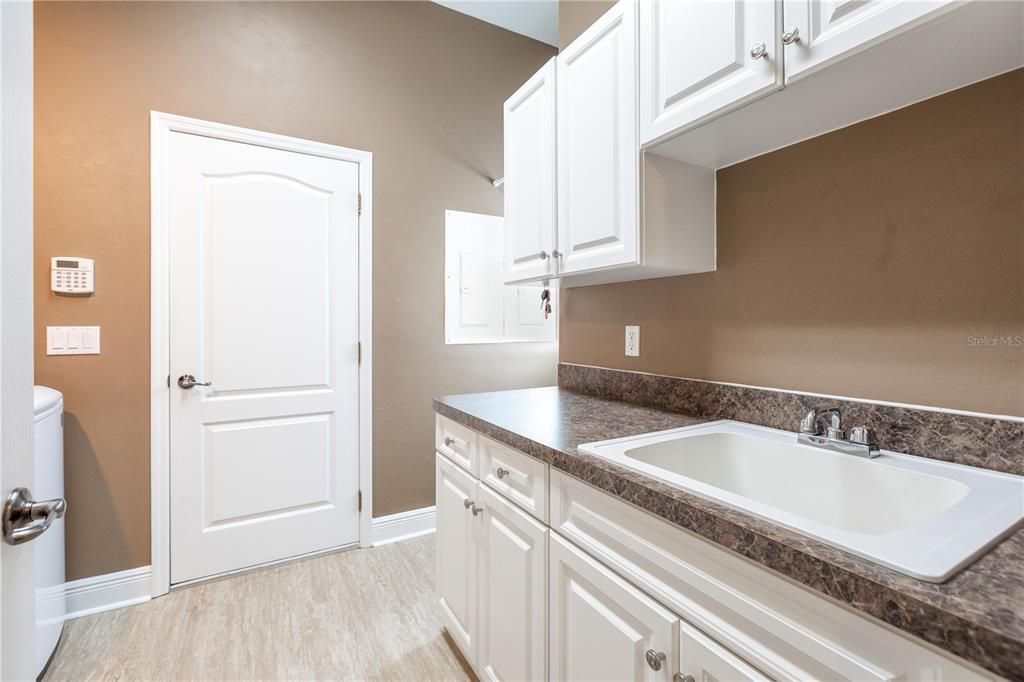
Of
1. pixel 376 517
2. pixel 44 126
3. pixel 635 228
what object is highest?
pixel 44 126

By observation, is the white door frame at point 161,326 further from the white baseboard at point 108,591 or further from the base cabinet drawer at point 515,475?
the base cabinet drawer at point 515,475

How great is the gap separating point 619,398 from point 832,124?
41.9 inches

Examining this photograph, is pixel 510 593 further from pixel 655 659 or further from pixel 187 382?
pixel 187 382

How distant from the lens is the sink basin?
59 centimetres

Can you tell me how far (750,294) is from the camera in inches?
53.5

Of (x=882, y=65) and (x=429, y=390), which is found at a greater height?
(x=882, y=65)

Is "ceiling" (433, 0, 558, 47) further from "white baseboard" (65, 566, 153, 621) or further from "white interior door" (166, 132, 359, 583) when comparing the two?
"white baseboard" (65, 566, 153, 621)

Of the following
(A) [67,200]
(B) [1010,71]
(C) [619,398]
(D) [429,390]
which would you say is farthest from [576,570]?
(A) [67,200]

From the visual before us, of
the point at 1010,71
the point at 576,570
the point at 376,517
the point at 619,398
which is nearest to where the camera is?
the point at 1010,71

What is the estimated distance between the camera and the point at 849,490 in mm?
1008

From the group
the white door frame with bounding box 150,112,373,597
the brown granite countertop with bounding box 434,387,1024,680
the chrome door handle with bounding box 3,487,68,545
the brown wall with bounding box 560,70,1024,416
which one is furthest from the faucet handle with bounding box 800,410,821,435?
the white door frame with bounding box 150,112,373,597

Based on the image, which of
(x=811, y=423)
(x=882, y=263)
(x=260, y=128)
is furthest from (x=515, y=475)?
(x=260, y=128)

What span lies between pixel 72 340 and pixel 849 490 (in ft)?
8.91

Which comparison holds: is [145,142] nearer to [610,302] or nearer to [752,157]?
[610,302]
